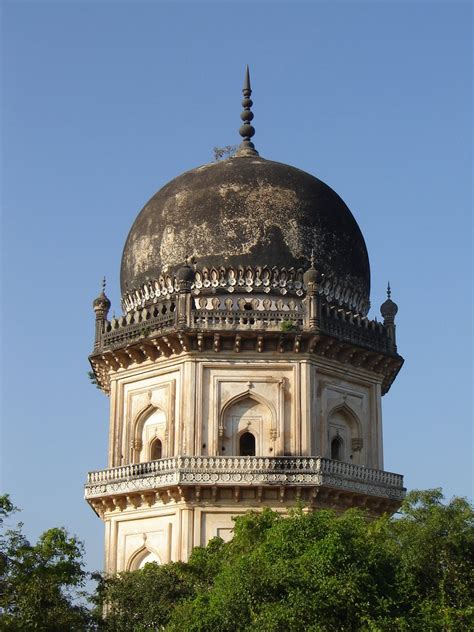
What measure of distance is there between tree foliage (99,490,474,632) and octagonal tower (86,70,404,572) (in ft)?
14.0

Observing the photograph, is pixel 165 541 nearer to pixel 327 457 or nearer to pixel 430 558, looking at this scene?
pixel 327 457

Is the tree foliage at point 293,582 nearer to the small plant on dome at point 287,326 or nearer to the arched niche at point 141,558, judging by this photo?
the arched niche at point 141,558

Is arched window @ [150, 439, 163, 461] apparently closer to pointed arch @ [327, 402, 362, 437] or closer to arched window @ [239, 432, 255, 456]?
arched window @ [239, 432, 255, 456]

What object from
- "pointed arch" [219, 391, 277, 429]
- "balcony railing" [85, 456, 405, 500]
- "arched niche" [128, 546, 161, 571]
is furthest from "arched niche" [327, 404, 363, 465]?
"arched niche" [128, 546, 161, 571]

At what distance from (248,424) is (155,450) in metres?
2.51

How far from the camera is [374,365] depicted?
3178 cm

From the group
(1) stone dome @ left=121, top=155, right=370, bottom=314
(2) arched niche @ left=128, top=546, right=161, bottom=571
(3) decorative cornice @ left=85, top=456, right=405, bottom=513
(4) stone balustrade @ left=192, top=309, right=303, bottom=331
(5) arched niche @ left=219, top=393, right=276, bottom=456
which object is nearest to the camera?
(3) decorative cornice @ left=85, top=456, right=405, bottom=513

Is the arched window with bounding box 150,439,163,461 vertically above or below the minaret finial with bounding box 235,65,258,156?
below

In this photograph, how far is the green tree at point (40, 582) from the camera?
74.8ft

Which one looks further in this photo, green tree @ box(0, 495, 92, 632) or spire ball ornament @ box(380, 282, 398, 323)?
spire ball ornament @ box(380, 282, 398, 323)

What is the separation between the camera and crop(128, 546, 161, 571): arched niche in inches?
1166

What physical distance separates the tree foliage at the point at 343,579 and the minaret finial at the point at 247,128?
12848 millimetres

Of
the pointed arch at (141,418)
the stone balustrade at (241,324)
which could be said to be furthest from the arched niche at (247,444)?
the stone balustrade at (241,324)

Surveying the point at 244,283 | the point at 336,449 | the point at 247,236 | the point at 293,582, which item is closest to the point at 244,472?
the point at 336,449
